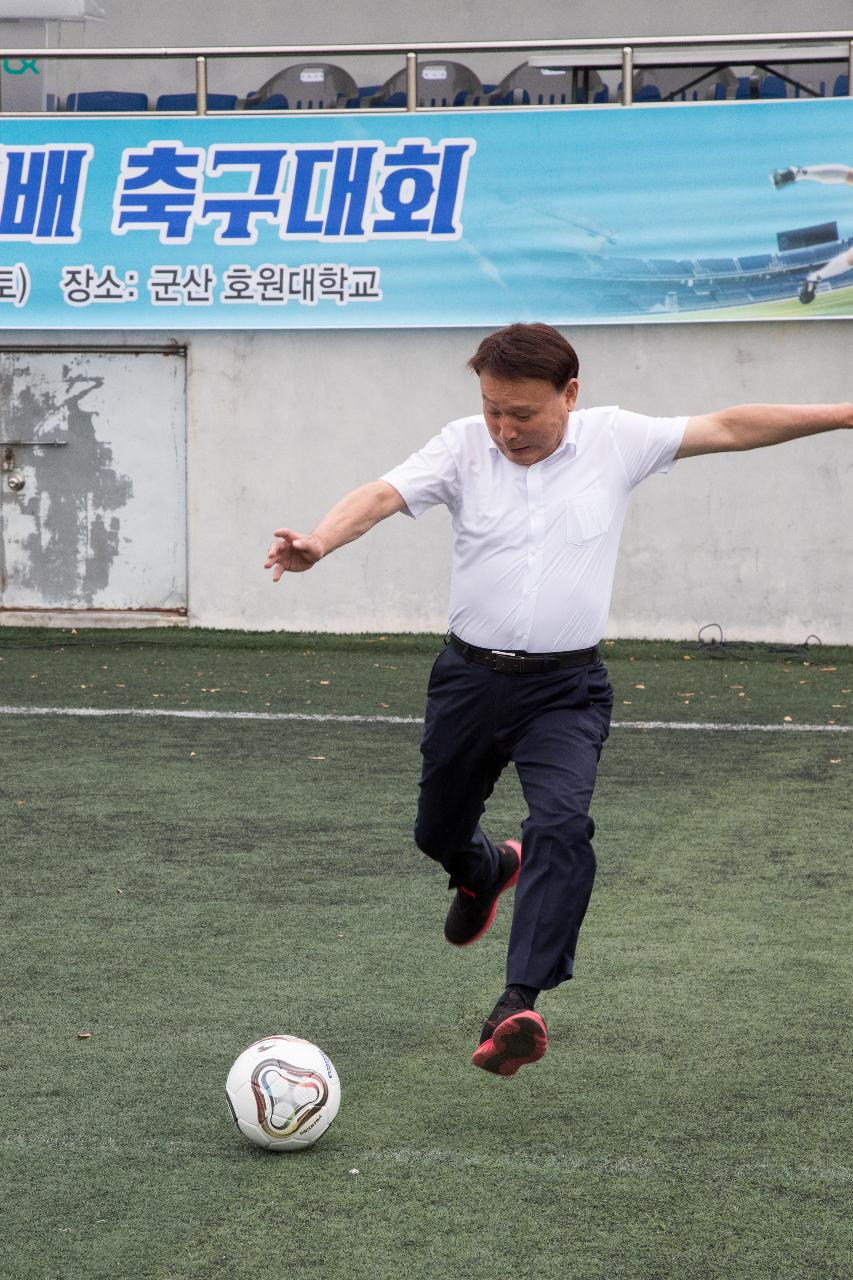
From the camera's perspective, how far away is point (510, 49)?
42.2 feet

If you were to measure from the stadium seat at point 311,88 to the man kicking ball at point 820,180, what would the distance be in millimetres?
4846

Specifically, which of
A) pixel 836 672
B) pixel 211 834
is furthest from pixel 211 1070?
pixel 836 672

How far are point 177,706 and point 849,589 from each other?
18.9 ft

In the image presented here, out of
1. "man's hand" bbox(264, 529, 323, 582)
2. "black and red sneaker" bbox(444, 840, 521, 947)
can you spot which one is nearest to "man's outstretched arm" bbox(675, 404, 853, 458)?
"man's hand" bbox(264, 529, 323, 582)

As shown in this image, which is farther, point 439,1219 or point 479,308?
point 479,308

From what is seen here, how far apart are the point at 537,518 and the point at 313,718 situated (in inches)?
227

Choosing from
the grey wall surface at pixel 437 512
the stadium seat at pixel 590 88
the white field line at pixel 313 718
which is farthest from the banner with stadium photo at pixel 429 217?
the white field line at pixel 313 718

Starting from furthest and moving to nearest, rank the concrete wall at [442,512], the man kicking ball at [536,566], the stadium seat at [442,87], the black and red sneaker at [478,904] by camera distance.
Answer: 1. the stadium seat at [442,87]
2. the concrete wall at [442,512]
3. the black and red sneaker at [478,904]
4. the man kicking ball at [536,566]

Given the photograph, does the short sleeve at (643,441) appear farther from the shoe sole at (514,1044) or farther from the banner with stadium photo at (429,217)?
the banner with stadium photo at (429,217)

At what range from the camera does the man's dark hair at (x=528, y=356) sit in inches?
161

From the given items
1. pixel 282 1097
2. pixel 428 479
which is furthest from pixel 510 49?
pixel 282 1097

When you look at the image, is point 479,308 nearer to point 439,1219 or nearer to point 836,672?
point 836,672

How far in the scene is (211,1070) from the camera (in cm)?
427

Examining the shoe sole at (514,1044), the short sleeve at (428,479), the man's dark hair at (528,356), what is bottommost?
the shoe sole at (514,1044)
